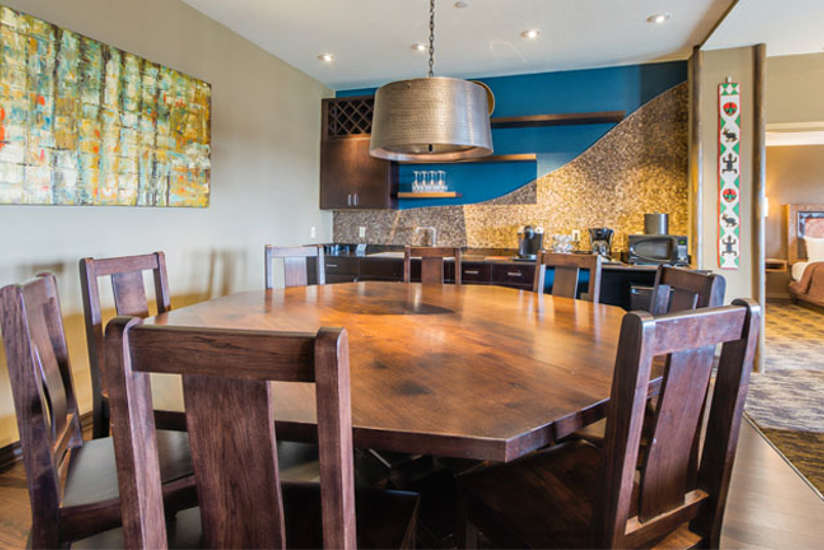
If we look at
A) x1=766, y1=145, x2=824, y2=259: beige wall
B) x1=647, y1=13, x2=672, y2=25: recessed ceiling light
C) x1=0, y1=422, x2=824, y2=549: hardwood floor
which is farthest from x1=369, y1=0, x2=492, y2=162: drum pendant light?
x1=766, y1=145, x2=824, y2=259: beige wall

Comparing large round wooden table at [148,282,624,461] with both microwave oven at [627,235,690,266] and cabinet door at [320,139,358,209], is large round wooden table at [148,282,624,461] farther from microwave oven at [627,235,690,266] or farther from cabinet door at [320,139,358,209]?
cabinet door at [320,139,358,209]

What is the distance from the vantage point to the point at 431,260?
348 centimetres

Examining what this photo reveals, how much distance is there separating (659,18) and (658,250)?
1702 millimetres

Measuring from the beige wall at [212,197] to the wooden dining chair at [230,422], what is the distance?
2.21 metres

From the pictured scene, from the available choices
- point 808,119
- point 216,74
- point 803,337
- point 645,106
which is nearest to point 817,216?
point 803,337

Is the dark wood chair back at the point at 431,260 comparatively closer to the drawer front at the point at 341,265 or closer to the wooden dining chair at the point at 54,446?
the drawer front at the point at 341,265

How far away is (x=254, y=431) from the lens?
719mm

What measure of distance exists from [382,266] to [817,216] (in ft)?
23.9

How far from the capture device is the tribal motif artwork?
386cm

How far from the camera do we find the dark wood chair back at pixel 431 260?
323 cm

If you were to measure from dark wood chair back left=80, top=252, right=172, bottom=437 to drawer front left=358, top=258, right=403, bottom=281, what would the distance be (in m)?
2.43

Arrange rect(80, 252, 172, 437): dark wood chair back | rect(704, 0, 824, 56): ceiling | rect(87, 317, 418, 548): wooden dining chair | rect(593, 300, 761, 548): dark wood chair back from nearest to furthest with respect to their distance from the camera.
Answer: rect(87, 317, 418, 548): wooden dining chair, rect(593, 300, 761, 548): dark wood chair back, rect(80, 252, 172, 437): dark wood chair back, rect(704, 0, 824, 56): ceiling

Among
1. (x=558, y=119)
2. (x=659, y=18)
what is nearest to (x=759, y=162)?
(x=659, y=18)

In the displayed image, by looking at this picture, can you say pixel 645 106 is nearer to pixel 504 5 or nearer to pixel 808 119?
pixel 808 119
